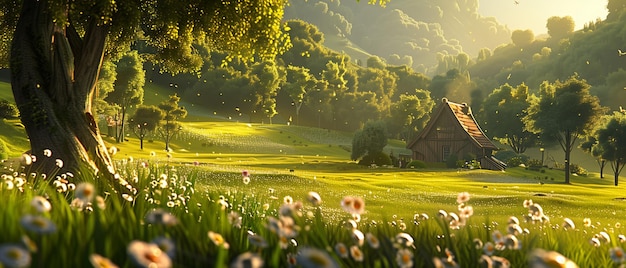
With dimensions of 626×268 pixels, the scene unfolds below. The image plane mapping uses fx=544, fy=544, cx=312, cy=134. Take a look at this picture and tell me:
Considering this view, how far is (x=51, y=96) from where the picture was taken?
15.4 meters

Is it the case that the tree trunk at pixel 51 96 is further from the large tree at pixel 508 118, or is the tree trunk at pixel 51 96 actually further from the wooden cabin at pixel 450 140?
the large tree at pixel 508 118

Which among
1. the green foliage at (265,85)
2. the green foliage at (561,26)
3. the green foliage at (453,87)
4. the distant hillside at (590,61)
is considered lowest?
the green foliage at (265,85)

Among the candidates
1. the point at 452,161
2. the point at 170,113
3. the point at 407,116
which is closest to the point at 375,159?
the point at 452,161

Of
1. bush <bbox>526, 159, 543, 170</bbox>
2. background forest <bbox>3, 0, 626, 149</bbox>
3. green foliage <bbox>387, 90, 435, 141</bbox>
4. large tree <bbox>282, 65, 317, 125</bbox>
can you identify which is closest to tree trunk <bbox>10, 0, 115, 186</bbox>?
bush <bbox>526, 159, 543, 170</bbox>

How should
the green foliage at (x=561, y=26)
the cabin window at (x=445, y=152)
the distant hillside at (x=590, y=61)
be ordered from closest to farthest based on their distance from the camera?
the cabin window at (x=445, y=152), the distant hillside at (x=590, y=61), the green foliage at (x=561, y=26)

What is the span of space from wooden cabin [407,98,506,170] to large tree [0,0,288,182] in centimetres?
5251

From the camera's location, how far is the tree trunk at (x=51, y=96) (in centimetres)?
1477

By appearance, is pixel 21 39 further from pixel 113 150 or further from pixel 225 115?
pixel 225 115

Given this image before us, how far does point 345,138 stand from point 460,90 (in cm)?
5032

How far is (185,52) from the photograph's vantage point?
69.9ft

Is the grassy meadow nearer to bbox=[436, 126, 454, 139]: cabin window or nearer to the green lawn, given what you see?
the green lawn

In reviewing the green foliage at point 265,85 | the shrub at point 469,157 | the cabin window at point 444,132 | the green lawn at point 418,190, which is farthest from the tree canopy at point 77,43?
the green foliage at point 265,85

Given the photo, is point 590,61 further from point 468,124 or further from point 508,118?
point 468,124

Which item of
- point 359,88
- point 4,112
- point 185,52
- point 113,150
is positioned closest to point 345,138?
point 359,88
